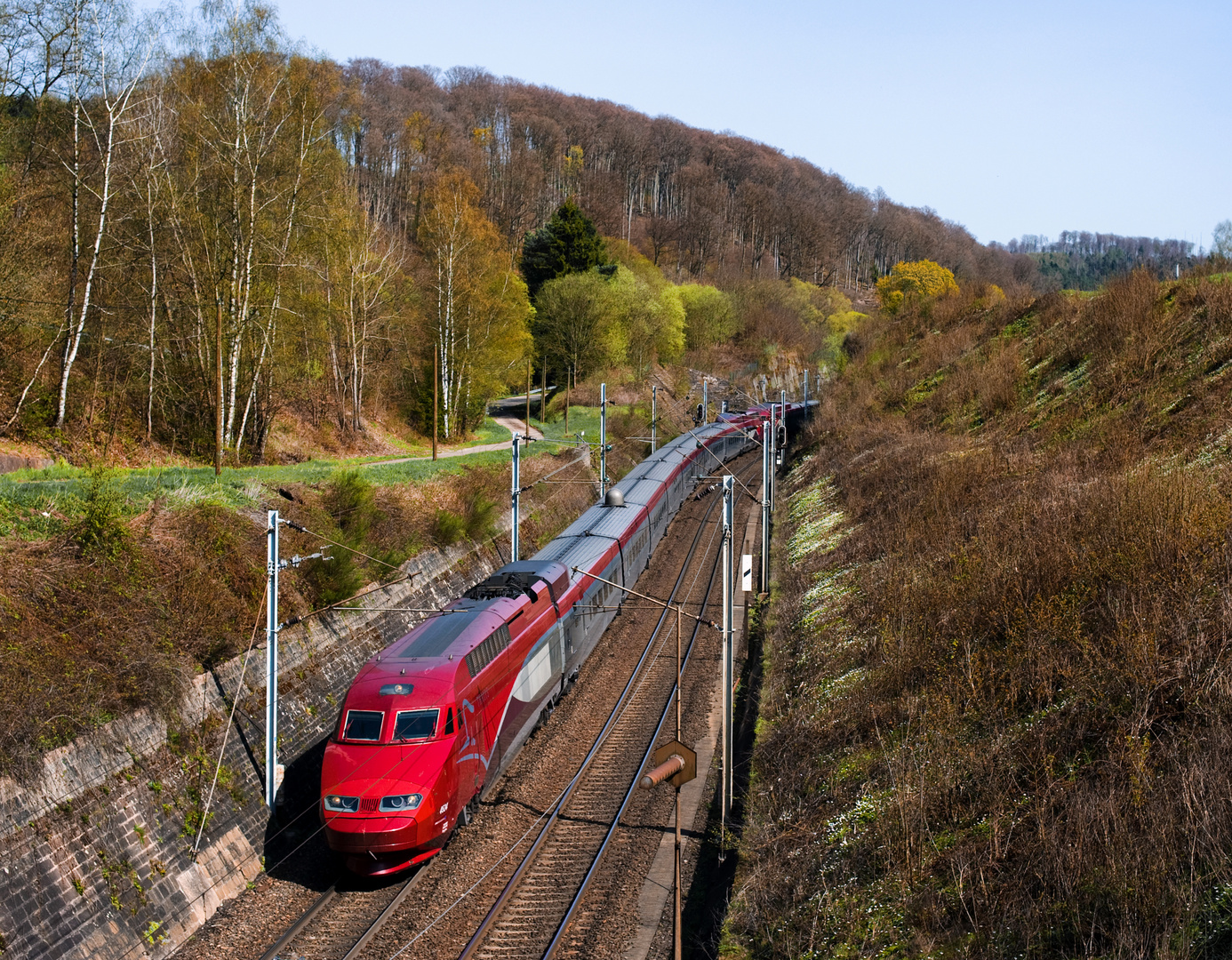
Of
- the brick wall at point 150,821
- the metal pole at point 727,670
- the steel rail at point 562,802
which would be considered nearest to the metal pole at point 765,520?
the steel rail at point 562,802

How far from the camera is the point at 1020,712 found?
37.2 feet

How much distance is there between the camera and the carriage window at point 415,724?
41.9 ft

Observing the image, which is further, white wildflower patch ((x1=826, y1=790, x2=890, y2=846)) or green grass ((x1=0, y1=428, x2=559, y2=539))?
green grass ((x1=0, y1=428, x2=559, y2=539))

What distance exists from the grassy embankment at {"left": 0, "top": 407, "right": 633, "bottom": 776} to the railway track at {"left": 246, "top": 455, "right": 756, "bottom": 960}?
13.8ft

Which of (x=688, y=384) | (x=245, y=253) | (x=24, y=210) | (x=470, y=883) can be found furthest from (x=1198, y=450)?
(x=688, y=384)

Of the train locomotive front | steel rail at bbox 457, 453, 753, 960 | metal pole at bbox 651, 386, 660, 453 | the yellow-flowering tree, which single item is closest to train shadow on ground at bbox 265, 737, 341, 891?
the train locomotive front

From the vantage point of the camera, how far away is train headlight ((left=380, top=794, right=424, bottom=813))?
39.9ft

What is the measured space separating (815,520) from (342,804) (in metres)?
20.6

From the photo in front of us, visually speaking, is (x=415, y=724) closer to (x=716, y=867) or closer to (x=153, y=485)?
(x=716, y=867)

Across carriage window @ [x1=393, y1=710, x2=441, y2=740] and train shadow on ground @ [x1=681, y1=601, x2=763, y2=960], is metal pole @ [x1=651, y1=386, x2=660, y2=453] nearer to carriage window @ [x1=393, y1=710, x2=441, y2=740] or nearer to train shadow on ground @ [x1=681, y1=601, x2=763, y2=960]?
train shadow on ground @ [x1=681, y1=601, x2=763, y2=960]

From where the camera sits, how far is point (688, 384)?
69125 mm

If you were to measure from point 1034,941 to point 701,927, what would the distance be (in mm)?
5331

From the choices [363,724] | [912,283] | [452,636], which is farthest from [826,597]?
[912,283]

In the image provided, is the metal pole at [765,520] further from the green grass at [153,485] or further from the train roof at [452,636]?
the green grass at [153,485]
